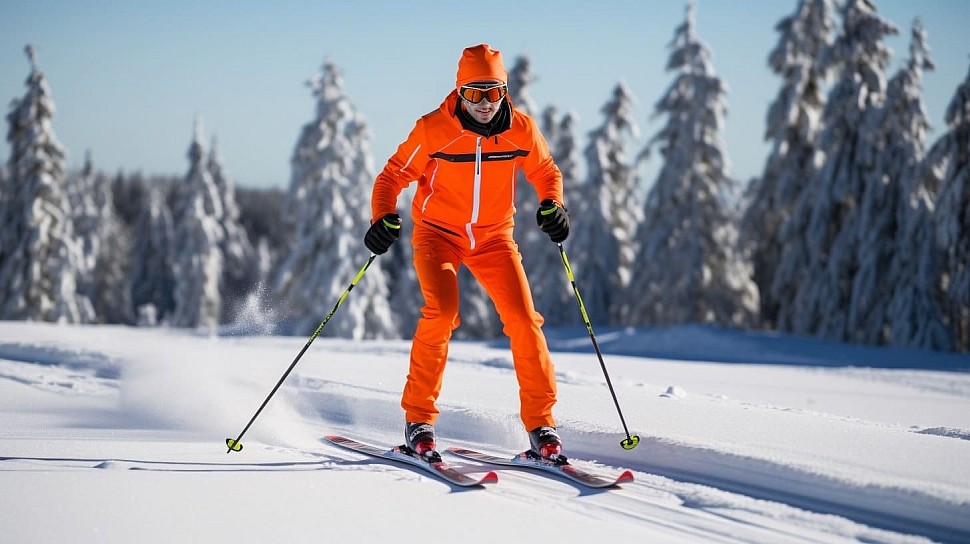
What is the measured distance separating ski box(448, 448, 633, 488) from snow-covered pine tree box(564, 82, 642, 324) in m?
23.6

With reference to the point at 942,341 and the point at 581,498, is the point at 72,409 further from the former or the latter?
the point at 942,341

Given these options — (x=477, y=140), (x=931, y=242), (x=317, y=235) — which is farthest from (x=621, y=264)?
(x=477, y=140)

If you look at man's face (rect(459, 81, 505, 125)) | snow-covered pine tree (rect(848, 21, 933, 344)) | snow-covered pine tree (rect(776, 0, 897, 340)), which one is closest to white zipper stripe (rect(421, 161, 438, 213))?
man's face (rect(459, 81, 505, 125))

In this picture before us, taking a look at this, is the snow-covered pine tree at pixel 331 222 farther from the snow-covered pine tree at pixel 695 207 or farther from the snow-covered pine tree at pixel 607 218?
the snow-covered pine tree at pixel 695 207

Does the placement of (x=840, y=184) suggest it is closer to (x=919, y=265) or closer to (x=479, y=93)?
(x=919, y=265)

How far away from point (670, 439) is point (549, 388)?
0.64 metres

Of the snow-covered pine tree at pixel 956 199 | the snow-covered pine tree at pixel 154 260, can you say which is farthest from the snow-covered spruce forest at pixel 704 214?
the snow-covered pine tree at pixel 154 260

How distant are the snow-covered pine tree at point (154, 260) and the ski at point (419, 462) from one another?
171ft

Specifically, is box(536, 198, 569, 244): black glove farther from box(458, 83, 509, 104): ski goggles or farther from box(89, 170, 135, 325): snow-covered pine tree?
box(89, 170, 135, 325): snow-covered pine tree

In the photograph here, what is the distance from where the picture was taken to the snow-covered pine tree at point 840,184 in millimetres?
Result: 20141

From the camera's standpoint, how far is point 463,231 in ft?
14.9

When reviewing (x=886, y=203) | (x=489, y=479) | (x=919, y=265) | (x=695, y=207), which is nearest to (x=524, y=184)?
(x=695, y=207)

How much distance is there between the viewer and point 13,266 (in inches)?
1131

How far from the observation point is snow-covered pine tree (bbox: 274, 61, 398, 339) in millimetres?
25609
